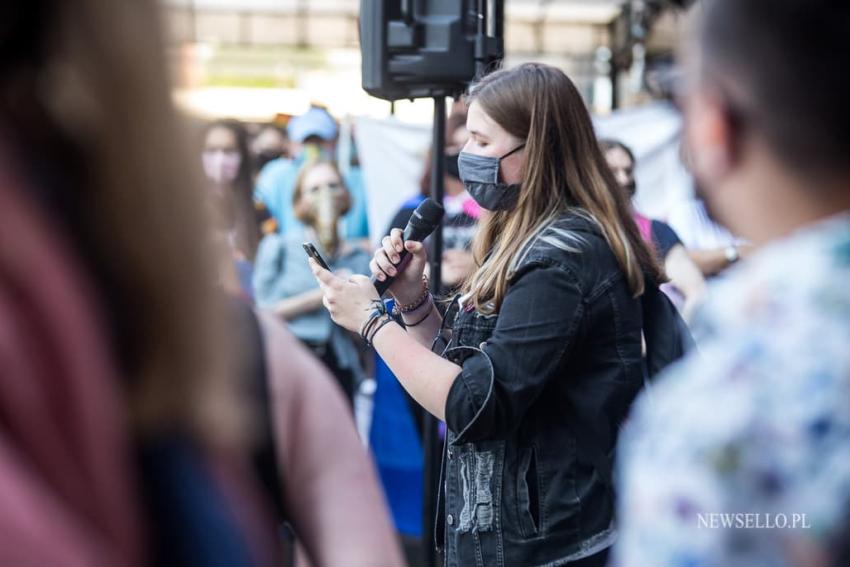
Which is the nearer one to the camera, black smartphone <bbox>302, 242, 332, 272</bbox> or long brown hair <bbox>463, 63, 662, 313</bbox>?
long brown hair <bbox>463, 63, 662, 313</bbox>

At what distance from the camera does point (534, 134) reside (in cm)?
267

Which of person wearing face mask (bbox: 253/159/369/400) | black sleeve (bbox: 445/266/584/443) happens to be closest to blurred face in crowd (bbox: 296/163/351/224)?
person wearing face mask (bbox: 253/159/369/400)

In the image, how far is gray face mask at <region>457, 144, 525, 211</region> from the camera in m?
2.76

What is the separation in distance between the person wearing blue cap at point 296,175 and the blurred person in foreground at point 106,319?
544 cm

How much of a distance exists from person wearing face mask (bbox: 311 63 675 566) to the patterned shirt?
1.33 meters

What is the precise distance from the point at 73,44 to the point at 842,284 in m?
0.74

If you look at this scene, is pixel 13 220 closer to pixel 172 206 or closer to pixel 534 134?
pixel 172 206

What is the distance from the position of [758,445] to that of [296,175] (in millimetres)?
5835

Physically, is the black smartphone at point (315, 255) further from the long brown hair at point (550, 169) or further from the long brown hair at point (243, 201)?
the long brown hair at point (243, 201)

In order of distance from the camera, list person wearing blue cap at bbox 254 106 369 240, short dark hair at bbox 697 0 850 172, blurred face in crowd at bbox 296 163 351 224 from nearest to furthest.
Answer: short dark hair at bbox 697 0 850 172 → blurred face in crowd at bbox 296 163 351 224 → person wearing blue cap at bbox 254 106 369 240

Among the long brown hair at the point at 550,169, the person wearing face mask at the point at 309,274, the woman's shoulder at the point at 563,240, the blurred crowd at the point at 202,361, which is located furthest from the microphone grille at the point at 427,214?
the person wearing face mask at the point at 309,274

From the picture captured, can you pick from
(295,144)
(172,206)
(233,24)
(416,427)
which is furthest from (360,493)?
(233,24)

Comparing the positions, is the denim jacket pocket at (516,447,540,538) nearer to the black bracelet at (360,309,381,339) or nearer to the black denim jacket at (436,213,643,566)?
the black denim jacket at (436,213,643,566)
